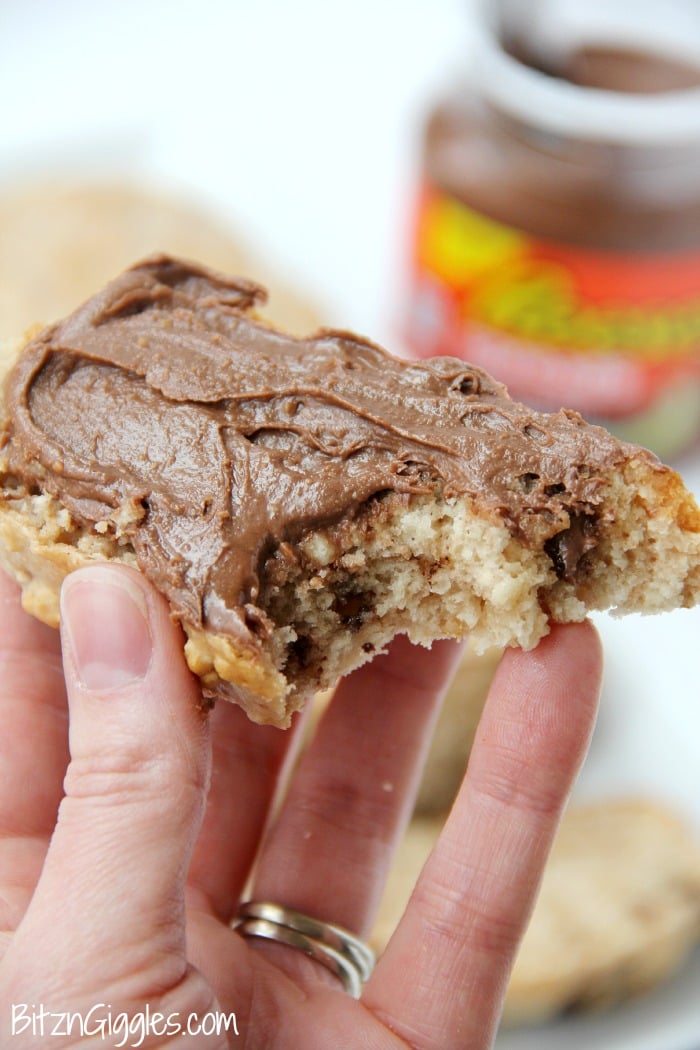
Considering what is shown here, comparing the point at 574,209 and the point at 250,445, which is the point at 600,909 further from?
the point at 574,209

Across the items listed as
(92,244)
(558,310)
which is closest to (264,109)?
(92,244)

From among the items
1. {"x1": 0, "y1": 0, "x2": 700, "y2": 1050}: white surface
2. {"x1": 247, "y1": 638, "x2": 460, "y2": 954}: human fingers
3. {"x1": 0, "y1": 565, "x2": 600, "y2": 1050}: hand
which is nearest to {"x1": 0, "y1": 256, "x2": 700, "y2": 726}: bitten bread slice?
{"x1": 0, "y1": 565, "x2": 600, "y2": 1050}: hand

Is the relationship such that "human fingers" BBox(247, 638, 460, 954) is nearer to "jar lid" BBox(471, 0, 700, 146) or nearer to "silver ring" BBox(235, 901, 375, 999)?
"silver ring" BBox(235, 901, 375, 999)

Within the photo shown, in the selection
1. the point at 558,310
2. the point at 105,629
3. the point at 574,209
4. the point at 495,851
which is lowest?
the point at 495,851

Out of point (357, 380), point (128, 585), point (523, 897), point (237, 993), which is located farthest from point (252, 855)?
point (357, 380)

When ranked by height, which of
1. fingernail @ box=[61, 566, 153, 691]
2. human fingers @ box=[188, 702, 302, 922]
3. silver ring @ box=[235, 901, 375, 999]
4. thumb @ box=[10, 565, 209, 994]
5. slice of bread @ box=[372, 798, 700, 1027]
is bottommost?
slice of bread @ box=[372, 798, 700, 1027]
